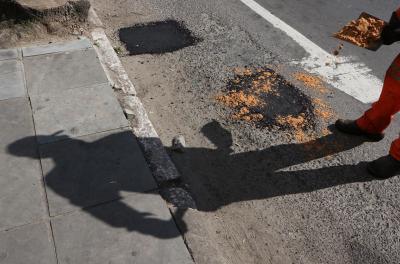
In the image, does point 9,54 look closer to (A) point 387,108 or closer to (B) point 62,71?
(B) point 62,71

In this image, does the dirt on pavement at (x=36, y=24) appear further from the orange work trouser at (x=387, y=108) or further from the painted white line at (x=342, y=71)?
the orange work trouser at (x=387, y=108)

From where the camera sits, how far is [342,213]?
3287 millimetres

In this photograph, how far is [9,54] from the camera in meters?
4.52

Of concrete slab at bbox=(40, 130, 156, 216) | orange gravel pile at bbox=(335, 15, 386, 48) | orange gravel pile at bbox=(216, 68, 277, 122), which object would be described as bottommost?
concrete slab at bbox=(40, 130, 156, 216)

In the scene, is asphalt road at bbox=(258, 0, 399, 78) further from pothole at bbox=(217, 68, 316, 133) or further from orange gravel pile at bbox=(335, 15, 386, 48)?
pothole at bbox=(217, 68, 316, 133)

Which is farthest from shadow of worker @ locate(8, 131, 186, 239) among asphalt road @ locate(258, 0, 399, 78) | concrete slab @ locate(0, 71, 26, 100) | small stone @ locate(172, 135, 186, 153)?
asphalt road @ locate(258, 0, 399, 78)

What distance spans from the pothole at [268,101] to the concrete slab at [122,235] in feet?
5.35

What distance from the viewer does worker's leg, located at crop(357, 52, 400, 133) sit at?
3.48m

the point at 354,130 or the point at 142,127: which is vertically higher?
the point at 354,130

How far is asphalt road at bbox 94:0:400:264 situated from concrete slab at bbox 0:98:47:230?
46.7 inches

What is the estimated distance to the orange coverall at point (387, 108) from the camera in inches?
136

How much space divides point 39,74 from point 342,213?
3.42 meters

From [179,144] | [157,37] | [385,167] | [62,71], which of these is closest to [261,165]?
[179,144]

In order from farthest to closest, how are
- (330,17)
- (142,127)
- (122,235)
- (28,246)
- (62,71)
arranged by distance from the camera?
(330,17), (62,71), (142,127), (122,235), (28,246)
